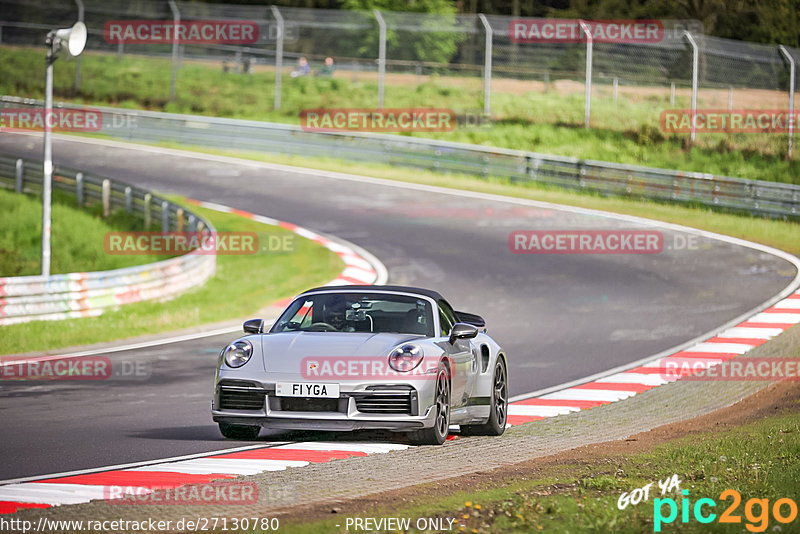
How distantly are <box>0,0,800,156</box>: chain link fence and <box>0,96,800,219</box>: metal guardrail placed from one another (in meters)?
1.75

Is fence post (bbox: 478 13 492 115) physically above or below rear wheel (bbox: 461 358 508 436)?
above

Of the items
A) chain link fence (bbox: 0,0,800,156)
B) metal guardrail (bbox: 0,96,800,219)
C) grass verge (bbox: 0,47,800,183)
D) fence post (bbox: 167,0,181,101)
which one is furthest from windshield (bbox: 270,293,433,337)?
fence post (bbox: 167,0,181,101)

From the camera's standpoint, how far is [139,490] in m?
7.67

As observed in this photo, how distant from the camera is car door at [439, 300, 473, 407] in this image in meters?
10.1

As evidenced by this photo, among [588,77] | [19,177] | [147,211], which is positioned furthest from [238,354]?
[588,77]

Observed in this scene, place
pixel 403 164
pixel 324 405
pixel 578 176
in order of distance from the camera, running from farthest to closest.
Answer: pixel 403 164
pixel 578 176
pixel 324 405

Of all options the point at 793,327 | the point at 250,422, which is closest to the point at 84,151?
the point at 793,327

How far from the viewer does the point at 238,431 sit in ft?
33.2

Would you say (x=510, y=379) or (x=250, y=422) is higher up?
(x=250, y=422)

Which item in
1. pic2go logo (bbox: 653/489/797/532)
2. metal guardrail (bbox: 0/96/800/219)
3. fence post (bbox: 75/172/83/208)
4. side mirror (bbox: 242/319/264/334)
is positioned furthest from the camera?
fence post (bbox: 75/172/83/208)

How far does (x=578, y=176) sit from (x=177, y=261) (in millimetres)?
14867

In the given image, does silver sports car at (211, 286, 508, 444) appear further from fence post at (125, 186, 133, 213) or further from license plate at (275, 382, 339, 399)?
fence post at (125, 186, 133, 213)

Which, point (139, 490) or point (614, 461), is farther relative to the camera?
point (614, 461)

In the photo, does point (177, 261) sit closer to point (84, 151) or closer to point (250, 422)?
point (250, 422)
